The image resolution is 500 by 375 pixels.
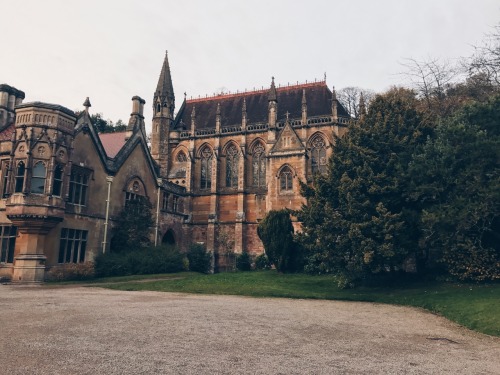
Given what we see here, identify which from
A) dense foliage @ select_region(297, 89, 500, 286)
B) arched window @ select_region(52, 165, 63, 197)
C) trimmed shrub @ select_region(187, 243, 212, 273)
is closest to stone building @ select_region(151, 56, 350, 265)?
trimmed shrub @ select_region(187, 243, 212, 273)

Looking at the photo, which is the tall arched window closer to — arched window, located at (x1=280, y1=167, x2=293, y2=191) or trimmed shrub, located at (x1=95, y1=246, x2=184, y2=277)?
trimmed shrub, located at (x1=95, y1=246, x2=184, y2=277)

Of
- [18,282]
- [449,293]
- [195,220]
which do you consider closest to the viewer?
[449,293]

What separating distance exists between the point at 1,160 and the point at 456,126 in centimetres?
2521

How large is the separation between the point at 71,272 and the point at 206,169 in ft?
78.9

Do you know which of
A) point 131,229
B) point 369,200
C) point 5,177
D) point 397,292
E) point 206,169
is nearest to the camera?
point 397,292

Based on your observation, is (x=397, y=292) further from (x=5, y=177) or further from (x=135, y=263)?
(x=5, y=177)

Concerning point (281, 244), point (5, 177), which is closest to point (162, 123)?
point (5, 177)

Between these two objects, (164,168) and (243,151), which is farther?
(164,168)

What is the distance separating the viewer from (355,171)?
63.1ft

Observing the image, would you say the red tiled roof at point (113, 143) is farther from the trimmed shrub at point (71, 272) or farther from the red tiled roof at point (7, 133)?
the trimmed shrub at point (71, 272)

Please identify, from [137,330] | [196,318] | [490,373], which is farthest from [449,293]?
[137,330]

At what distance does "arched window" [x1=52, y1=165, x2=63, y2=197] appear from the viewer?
74.1 ft

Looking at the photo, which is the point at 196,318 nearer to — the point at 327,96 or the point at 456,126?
the point at 456,126

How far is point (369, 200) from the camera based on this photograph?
58.3 ft
